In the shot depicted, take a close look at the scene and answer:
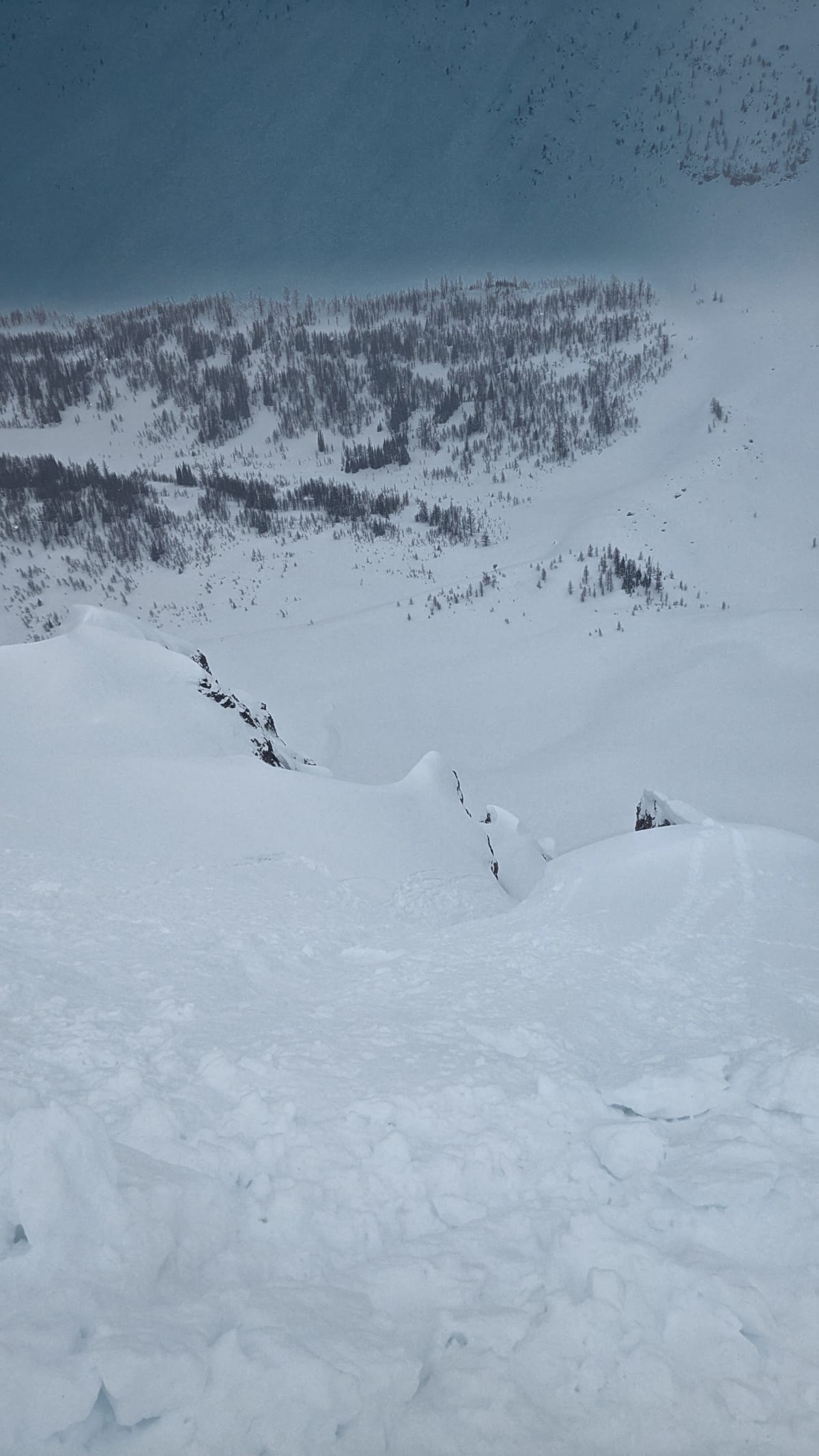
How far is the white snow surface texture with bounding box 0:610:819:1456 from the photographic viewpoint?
4.49 ft

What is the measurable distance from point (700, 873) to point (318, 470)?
2705 cm

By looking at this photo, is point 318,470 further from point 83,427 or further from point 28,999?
point 28,999

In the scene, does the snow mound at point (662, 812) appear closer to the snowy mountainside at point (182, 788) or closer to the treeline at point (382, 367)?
the snowy mountainside at point (182, 788)

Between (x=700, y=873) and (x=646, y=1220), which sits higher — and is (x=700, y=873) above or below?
below

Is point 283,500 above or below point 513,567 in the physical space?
above

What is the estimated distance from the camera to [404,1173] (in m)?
2.02

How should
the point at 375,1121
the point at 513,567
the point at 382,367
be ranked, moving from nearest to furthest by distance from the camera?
the point at 375,1121 → the point at 513,567 → the point at 382,367

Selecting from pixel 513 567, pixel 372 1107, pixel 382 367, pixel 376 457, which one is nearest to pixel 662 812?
pixel 372 1107

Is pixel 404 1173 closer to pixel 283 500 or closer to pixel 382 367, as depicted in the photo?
pixel 283 500

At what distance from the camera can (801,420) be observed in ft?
72.2

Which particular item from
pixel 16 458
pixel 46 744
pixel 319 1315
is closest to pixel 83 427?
pixel 16 458

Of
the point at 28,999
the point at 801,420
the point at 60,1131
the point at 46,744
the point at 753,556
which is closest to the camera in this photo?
the point at 60,1131

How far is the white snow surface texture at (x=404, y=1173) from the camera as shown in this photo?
1369mm

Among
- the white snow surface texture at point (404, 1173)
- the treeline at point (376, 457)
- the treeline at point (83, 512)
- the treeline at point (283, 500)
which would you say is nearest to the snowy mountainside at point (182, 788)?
the white snow surface texture at point (404, 1173)
